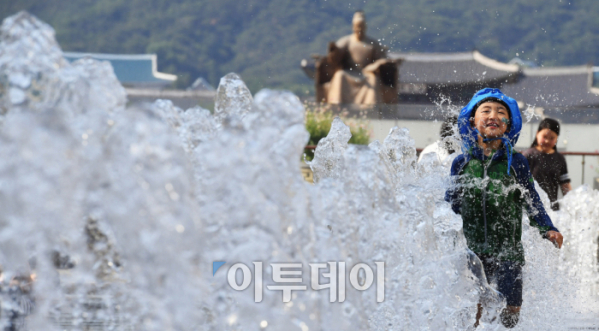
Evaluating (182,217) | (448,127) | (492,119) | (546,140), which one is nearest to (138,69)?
(546,140)

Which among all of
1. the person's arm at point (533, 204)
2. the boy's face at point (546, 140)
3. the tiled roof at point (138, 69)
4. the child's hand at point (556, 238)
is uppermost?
the tiled roof at point (138, 69)

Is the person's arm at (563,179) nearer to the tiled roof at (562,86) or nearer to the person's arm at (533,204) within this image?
the person's arm at (533,204)

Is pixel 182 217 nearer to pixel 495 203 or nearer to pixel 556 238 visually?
pixel 495 203

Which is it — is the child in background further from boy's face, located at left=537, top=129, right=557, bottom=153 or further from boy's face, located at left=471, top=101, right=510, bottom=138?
boy's face, located at left=471, top=101, right=510, bottom=138

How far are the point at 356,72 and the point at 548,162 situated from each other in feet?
45.7

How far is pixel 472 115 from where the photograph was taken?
2.33 meters

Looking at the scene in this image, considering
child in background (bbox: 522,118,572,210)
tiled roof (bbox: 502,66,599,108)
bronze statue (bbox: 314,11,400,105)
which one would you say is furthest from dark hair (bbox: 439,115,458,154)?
tiled roof (bbox: 502,66,599,108)

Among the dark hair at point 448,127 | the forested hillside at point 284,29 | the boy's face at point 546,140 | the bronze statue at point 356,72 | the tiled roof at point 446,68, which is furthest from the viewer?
the forested hillside at point 284,29

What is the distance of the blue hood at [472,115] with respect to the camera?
2264mm

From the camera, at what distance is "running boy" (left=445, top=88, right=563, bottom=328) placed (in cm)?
211

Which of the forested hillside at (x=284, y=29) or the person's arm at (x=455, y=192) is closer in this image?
the person's arm at (x=455, y=192)

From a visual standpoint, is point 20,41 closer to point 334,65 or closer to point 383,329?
point 383,329

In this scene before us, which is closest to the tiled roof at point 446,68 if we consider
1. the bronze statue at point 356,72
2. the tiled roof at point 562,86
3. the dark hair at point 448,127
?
the tiled roof at point 562,86

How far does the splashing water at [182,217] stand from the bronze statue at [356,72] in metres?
15.1
